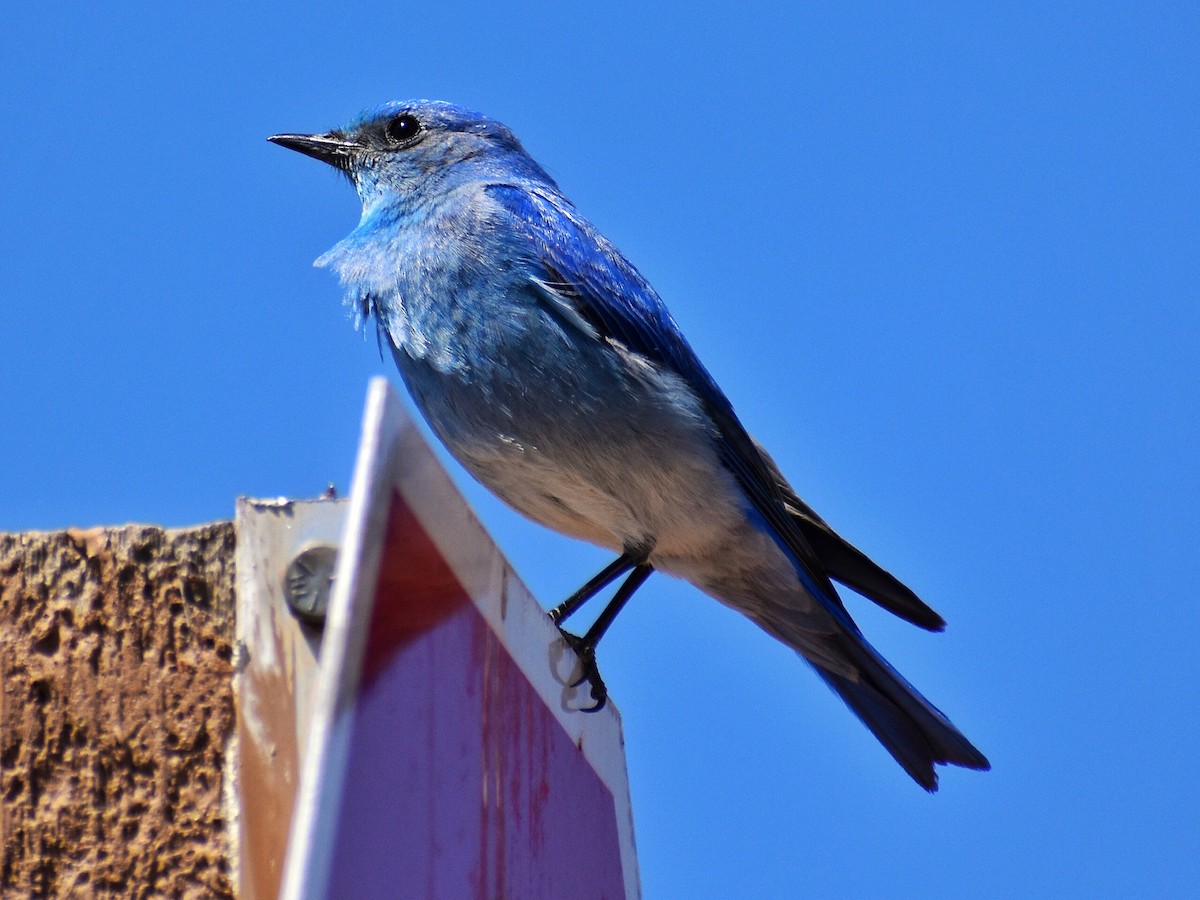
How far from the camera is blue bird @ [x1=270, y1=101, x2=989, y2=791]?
409 cm

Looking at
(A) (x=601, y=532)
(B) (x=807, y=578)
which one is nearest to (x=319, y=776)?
(A) (x=601, y=532)

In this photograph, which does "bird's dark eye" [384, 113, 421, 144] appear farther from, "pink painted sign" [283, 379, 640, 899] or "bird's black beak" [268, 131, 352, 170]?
"pink painted sign" [283, 379, 640, 899]

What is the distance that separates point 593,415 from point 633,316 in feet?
1.60

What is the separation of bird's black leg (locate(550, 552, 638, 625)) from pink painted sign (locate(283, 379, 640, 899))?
5.81ft

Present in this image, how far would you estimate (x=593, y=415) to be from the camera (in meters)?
4.12

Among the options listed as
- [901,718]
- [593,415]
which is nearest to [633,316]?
[593,415]

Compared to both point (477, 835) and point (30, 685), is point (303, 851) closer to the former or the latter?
point (477, 835)

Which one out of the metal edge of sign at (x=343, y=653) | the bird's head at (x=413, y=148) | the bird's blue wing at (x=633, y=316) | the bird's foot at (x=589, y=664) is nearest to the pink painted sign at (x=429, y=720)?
the metal edge of sign at (x=343, y=653)

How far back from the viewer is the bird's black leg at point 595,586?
13.9 ft

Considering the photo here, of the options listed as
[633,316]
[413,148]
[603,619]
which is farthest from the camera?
[413,148]

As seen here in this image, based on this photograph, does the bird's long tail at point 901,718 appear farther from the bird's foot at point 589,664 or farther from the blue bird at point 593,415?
the bird's foot at point 589,664

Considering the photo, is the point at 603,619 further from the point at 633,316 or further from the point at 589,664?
the point at 633,316

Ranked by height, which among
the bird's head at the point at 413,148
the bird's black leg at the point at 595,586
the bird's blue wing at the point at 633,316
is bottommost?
the bird's black leg at the point at 595,586

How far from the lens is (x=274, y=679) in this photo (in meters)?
1.98
